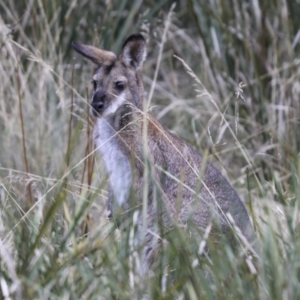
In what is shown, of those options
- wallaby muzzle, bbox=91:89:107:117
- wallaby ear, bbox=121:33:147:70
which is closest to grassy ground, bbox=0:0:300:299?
wallaby muzzle, bbox=91:89:107:117

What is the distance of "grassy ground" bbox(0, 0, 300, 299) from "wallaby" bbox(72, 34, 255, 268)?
0.34ft

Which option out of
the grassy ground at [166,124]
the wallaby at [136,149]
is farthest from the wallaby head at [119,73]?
the grassy ground at [166,124]

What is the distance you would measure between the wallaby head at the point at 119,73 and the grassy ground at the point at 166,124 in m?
0.14

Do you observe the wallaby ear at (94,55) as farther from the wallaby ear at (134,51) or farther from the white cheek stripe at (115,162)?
the white cheek stripe at (115,162)

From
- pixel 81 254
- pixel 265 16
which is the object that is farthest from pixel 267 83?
pixel 81 254

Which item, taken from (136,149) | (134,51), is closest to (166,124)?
(134,51)

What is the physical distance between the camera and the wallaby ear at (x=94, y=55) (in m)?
4.68

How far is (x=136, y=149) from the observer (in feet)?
Result: 14.9

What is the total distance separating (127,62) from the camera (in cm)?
475

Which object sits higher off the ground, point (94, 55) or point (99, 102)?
point (94, 55)

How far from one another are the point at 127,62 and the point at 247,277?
212 cm

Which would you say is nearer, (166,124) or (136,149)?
(136,149)

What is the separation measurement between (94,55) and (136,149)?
545 mm

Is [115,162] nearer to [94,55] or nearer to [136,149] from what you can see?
[136,149]
